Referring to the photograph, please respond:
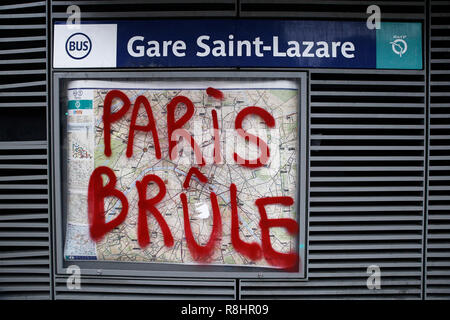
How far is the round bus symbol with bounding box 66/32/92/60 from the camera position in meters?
3.62

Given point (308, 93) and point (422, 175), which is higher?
point (308, 93)

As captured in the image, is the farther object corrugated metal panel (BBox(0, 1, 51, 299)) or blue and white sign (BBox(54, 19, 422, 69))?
corrugated metal panel (BBox(0, 1, 51, 299))

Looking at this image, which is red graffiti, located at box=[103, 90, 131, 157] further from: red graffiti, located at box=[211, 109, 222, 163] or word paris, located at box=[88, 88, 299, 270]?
red graffiti, located at box=[211, 109, 222, 163]

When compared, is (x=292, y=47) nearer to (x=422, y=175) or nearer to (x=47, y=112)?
(x=422, y=175)

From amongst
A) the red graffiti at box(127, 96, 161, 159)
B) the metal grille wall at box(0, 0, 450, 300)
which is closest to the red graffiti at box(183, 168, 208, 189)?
the red graffiti at box(127, 96, 161, 159)

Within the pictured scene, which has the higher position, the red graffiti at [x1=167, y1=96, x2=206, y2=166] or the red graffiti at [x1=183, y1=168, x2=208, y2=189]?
the red graffiti at [x1=167, y1=96, x2=206, y2=166]

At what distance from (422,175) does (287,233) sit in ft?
5.37

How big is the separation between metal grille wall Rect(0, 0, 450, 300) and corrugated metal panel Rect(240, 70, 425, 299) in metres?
0.01

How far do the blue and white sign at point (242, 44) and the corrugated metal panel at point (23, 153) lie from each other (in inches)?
16.9

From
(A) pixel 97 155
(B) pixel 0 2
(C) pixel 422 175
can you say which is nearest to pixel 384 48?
(C) pixel 422 175

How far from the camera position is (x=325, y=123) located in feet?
12.2

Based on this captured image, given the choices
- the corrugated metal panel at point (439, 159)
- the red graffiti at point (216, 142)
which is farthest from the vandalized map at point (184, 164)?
the corrugated metal panel at point (439, 159)

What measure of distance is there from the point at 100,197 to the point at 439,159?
12.5ft
